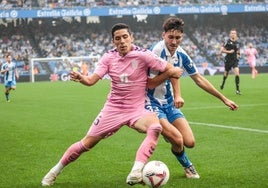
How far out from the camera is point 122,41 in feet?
24.5

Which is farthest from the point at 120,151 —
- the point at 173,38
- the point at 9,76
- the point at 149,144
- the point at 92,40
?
the point at 92,40

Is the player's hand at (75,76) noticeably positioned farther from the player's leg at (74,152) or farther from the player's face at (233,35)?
the player's face at (233,35)

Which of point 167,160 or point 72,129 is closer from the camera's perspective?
point 167,160

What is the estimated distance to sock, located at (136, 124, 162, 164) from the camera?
685 cm

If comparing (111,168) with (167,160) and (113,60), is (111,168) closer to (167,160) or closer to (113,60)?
(167,160)

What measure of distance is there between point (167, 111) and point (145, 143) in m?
1.31

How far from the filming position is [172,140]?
7941mm

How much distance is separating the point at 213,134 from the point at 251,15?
51.6 meters

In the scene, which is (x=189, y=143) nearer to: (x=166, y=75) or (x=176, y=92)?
(x=176, y=92)

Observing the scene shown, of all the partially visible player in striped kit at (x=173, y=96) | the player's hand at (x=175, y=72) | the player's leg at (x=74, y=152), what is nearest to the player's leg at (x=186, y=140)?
the partially visible player in striped kit at (x=173, y=96)

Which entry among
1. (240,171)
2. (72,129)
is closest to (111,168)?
(240,171)

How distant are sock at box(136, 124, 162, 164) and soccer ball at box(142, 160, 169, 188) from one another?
106 millimetres

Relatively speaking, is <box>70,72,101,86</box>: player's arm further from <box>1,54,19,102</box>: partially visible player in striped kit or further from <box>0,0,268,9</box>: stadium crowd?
<box>0,0,268,9</box>: stadium crowd

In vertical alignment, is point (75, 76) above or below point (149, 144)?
above
